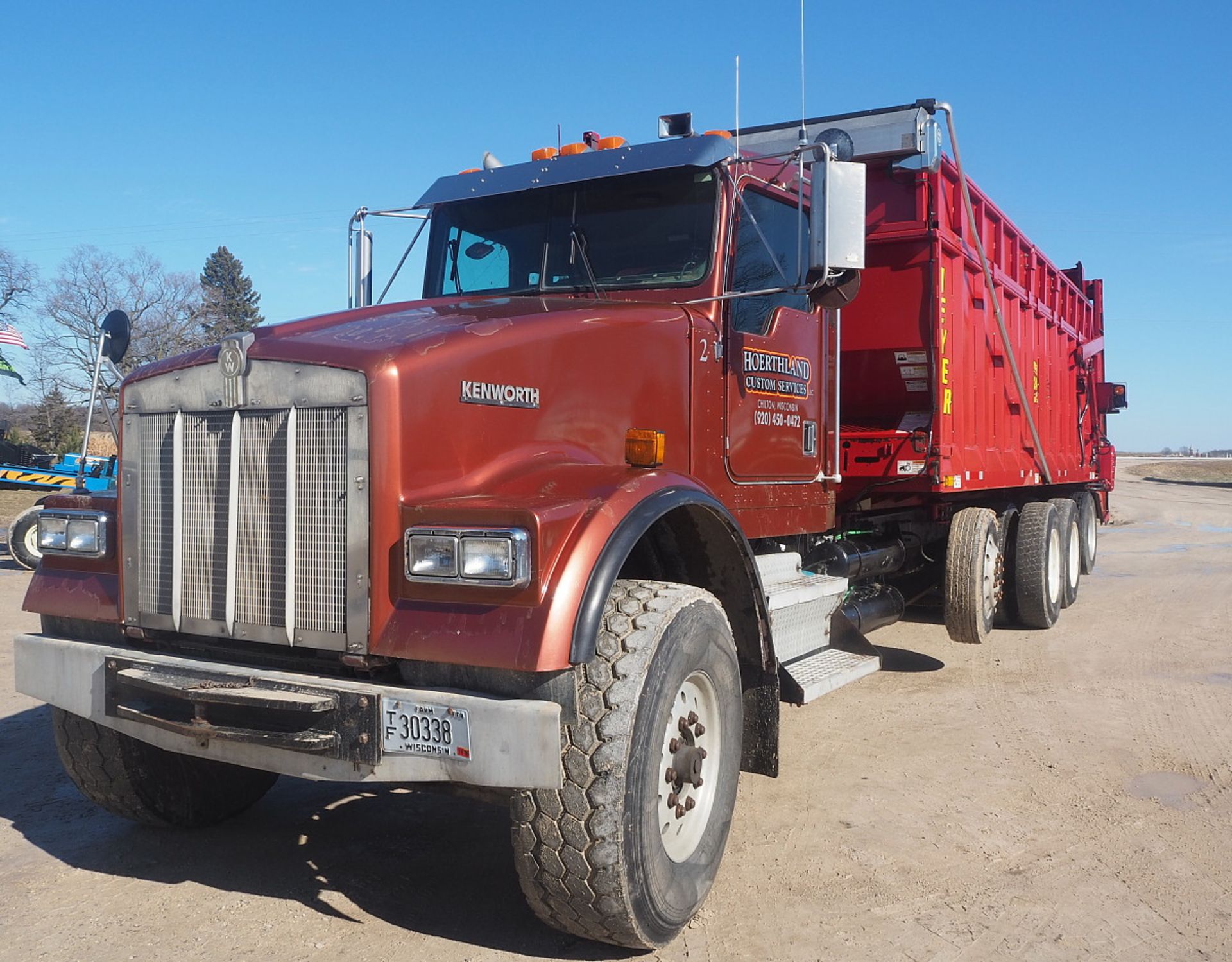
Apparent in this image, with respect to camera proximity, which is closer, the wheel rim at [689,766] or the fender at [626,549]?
the fender at [626,549]

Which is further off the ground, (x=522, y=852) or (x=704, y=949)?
(x=522, y=852)

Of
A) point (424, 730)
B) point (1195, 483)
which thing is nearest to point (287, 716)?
point (424, 730)

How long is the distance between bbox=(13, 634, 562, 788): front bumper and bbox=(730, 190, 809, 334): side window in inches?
95.3

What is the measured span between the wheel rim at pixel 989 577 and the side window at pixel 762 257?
2894 millimetres

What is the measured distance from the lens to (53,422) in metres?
30.8

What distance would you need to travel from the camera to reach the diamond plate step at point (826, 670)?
4.47 metres

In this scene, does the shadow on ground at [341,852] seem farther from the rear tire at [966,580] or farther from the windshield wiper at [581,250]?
the rear tire at [966,580]

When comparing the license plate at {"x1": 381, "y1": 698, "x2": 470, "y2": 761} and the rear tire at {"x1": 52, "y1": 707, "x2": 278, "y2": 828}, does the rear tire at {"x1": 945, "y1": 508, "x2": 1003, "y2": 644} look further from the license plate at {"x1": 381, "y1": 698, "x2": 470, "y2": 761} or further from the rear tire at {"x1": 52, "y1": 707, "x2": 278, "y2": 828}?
the license plate at {"x1": 381, "y1": 698, "x2": 470, "y2": 761}

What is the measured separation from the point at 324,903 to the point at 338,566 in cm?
132

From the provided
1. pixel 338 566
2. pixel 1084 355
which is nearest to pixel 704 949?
pixel 338 566

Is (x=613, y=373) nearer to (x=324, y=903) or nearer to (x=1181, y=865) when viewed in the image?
(x=324, y=903)

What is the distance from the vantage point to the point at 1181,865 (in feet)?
12.7

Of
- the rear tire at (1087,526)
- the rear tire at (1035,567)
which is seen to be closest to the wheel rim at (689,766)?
the rear tire at (1035,567)

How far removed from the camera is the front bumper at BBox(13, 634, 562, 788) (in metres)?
2.71
